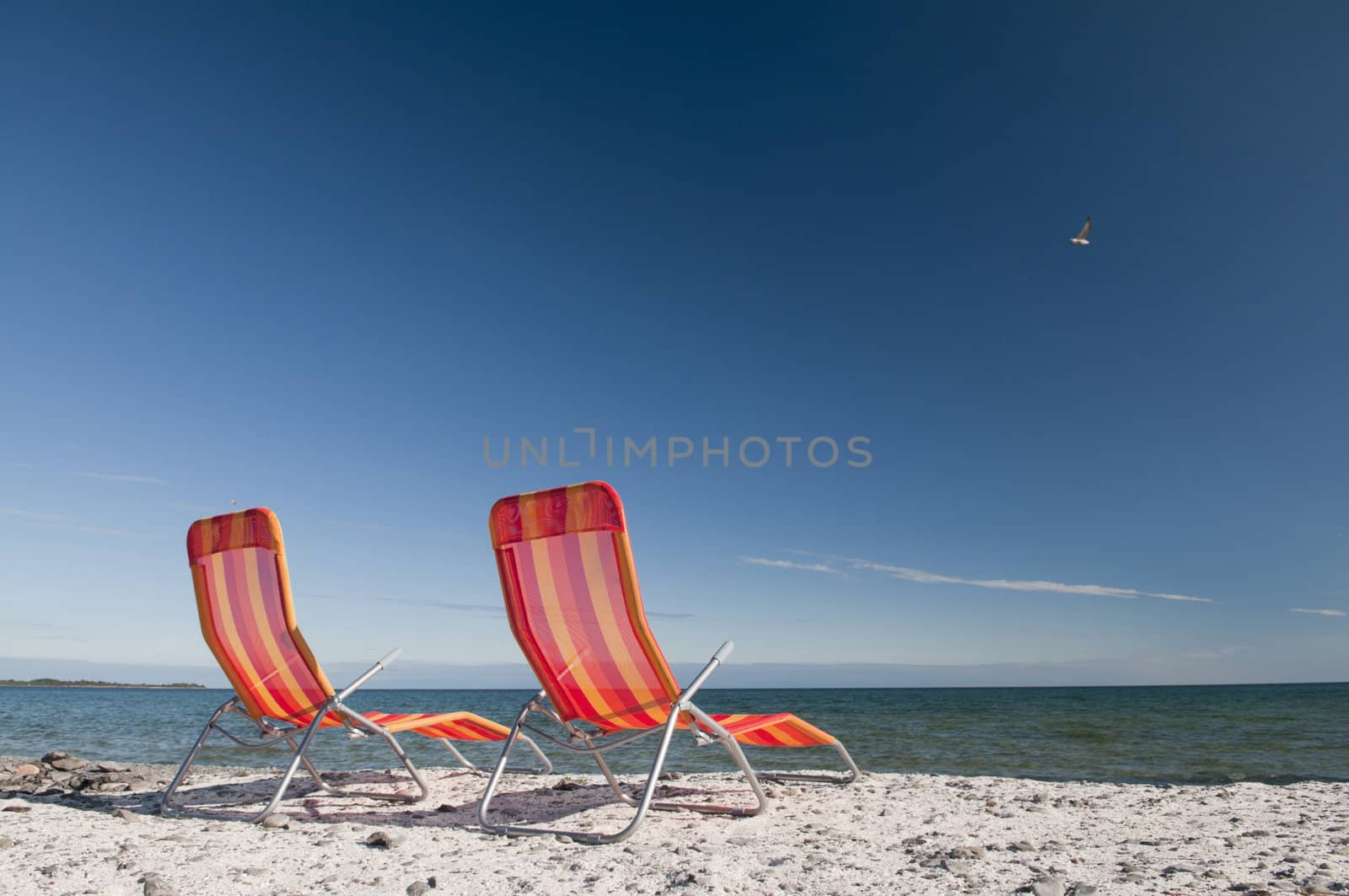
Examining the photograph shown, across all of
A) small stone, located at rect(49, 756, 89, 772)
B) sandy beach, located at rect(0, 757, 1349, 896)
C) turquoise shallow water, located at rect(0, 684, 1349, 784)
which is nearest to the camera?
sandy beach, located at rect(0, 757, 1349, 896)

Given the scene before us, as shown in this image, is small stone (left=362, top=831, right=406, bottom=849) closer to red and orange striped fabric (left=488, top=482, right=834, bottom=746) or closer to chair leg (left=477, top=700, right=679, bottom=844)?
chair leg (left=477, top=700, right=679, bottom=844)

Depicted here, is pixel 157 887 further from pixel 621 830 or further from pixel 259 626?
pixel 259 626

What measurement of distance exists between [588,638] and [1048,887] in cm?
222

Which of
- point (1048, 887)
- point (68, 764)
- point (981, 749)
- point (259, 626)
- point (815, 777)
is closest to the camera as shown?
point (1048, 887)

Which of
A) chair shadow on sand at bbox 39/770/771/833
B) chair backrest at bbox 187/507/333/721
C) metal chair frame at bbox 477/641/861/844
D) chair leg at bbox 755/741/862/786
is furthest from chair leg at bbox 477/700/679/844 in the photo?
chair leg at bbox 755/741/862/786

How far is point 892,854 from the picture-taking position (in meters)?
3.33

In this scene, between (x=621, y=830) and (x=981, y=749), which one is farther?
(x=981, y=749)

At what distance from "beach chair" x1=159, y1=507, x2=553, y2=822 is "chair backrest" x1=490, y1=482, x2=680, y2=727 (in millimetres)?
1032

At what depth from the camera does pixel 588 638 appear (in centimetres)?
397

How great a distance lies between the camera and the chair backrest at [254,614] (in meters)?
4.51

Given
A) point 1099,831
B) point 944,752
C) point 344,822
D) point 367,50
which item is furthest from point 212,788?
point 944,752

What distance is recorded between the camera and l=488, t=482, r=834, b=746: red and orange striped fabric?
3.82 meters

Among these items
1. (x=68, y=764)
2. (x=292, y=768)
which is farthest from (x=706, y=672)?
(x=68, y=764)

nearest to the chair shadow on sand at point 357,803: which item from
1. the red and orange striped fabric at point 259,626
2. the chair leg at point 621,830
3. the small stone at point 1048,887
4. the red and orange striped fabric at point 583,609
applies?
the chair leg at point 621,830
